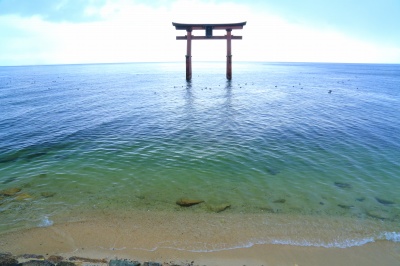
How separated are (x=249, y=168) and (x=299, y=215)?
4369mm

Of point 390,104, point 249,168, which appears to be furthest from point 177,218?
point 390,104

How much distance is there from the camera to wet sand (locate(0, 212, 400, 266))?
23.4ft

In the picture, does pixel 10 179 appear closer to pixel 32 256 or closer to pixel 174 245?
pixel 32 256

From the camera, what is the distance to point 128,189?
11.4 metres

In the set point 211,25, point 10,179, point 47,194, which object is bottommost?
point 47,194

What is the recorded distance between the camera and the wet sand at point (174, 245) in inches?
281

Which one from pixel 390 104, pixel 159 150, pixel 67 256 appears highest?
pixel 390 104

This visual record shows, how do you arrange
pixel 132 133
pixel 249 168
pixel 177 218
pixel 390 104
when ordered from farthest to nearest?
pixel 390 104 → pixel 132 133 → pixel 249 168 → pixel 177 218

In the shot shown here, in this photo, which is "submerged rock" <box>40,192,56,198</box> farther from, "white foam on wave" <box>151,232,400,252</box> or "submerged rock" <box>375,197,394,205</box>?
"submerged rock" <box>375,197,394,205</box>

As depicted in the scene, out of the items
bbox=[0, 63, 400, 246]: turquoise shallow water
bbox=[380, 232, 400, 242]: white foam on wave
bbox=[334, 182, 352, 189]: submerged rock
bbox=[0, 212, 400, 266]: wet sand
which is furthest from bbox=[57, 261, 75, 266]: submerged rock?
bbox=[334, 182, 352, 189]: submerged rock

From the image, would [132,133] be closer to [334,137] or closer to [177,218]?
[177,218]

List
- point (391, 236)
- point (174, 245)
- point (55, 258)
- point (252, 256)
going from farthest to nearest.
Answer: point (391, 236), point (174, 245), point (252, 256), point (55, 258)

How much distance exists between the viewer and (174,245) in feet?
25.2

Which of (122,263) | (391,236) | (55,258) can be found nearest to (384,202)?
(391,236)
